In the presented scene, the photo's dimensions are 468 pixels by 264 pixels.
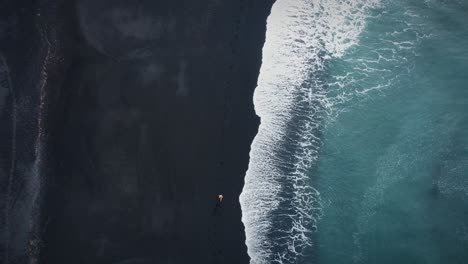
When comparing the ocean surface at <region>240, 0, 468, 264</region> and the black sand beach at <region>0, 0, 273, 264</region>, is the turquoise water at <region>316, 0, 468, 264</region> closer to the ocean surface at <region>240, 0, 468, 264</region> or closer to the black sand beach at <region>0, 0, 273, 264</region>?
the ocean surface at <region>240, 0, 468, 264</region>

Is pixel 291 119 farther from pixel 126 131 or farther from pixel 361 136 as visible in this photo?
pixel 126 131

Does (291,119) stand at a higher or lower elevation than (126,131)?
higher

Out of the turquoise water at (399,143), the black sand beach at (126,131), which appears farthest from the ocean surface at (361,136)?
the black sand beach at (126,131)

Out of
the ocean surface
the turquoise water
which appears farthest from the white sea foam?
the turquoise water

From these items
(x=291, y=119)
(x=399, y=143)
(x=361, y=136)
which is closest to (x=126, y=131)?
(x=291, y=119)

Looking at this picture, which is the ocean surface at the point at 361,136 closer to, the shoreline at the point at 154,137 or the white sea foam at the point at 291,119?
the white sea foam at the point at 291,119

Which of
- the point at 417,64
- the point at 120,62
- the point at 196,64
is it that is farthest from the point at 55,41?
the point at 417,64

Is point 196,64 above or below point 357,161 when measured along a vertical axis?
above

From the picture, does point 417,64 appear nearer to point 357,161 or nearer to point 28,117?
point 357,161
